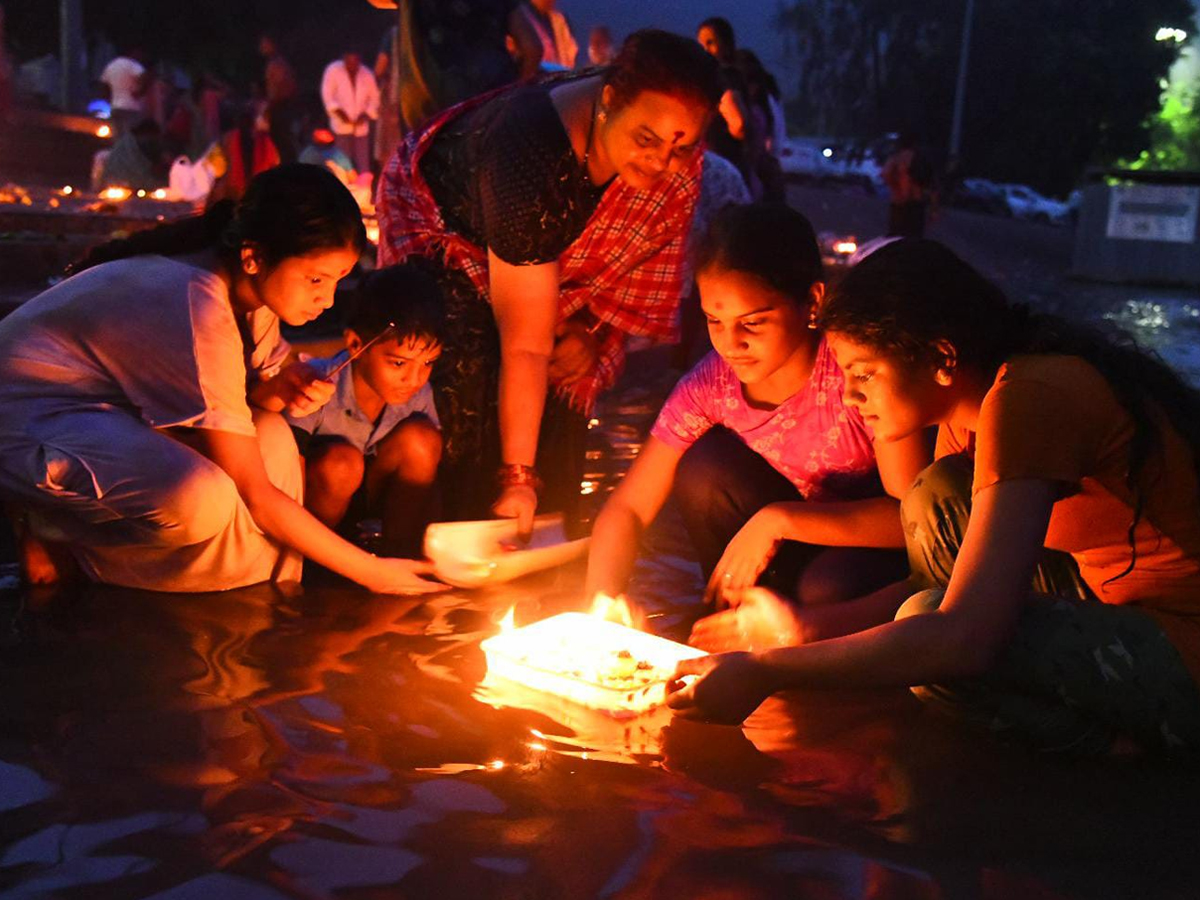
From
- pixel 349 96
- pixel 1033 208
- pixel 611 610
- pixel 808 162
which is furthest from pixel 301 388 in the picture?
pixel 808 162

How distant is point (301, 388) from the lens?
341 centimetres

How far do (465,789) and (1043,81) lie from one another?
3833 centimetres

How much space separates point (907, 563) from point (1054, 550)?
55 cm

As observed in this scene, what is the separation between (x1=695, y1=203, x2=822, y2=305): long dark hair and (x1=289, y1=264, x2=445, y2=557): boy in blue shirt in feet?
2.76

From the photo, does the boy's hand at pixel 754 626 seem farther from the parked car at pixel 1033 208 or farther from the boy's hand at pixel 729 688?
the parked car at pixel 1033 208

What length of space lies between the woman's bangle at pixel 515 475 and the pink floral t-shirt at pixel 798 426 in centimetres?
40

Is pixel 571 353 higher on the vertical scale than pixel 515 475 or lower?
higher

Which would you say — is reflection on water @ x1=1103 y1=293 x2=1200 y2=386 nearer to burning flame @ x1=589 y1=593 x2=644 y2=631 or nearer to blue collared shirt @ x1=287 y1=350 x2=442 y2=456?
blue collared shirt @ x1=287 y1=350 x2=442 y2=456

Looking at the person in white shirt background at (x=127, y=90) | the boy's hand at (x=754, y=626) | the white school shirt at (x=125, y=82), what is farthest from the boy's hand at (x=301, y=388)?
the white school shirt at (x=125, y=82)

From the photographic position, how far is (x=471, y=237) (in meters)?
3.74

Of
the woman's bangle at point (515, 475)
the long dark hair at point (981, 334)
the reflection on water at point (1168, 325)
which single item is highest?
the long dark hair at point (981, 334)

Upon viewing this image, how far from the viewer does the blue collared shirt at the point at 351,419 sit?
11.9 ft

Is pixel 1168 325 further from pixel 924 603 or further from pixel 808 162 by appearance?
pixel 808 162

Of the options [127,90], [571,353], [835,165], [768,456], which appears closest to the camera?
[768,456]
